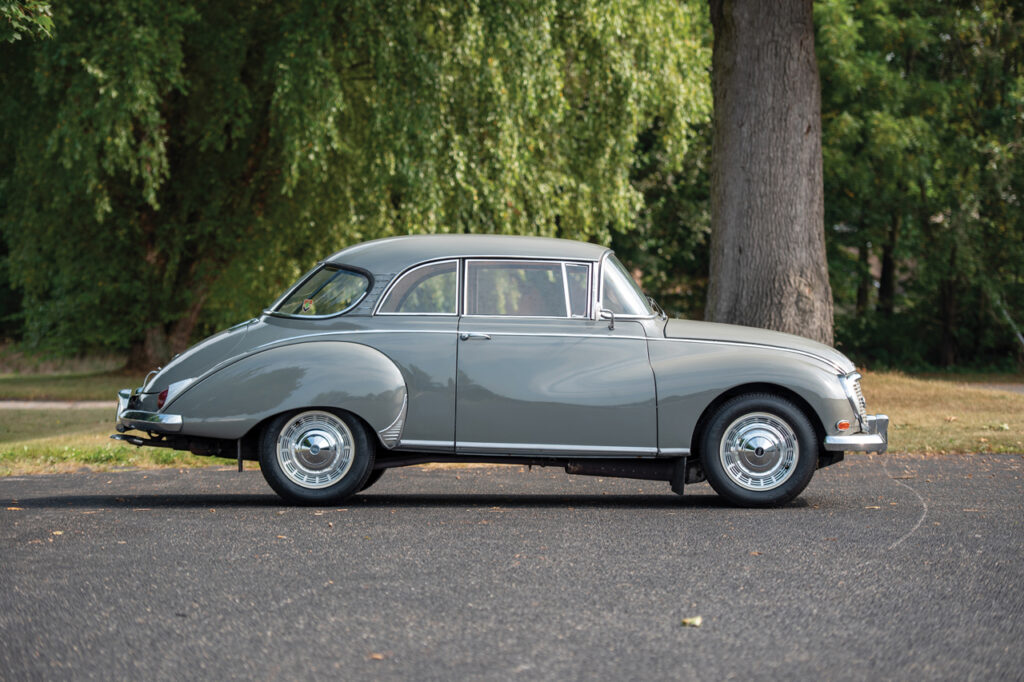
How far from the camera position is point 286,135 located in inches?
681

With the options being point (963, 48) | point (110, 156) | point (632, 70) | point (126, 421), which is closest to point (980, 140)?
point (963, 48)

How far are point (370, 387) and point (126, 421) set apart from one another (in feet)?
5.72

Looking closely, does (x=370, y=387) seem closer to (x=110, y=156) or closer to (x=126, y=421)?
(x=126, y=421)

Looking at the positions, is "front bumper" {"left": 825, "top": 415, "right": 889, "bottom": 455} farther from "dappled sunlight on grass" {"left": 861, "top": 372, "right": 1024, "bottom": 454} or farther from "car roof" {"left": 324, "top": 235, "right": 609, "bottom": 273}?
"dappled sunlight on grass" {"left": 861, "top": 372, "right": 1024, "bottom": 454}

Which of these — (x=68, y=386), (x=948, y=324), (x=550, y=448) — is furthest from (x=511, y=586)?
(x=948, y=324)

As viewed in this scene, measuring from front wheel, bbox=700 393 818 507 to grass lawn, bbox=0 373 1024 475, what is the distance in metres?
4.53

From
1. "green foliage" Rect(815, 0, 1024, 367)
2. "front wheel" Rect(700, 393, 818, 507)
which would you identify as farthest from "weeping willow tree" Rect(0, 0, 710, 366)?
"front wheel" Rect(700, 393, 818, 507)

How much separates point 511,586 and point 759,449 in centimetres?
301

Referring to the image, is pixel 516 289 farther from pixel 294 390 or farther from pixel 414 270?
pixel 294 390

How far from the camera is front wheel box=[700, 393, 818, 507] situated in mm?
8242

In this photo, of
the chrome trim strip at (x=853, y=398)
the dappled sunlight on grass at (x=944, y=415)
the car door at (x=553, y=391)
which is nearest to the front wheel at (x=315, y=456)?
the car door at (x=553, y=391)

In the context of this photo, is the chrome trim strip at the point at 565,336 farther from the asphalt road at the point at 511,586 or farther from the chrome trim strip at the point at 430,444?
the asphalt road at the point at 511,586

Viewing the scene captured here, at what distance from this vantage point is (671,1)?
2142 centimetres

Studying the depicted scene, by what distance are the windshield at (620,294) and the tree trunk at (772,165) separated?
7.02m
